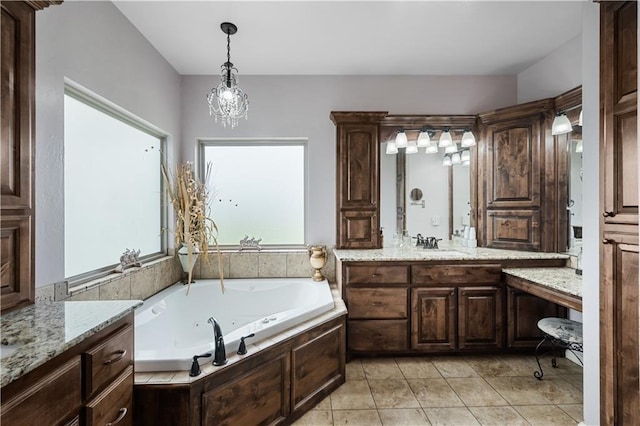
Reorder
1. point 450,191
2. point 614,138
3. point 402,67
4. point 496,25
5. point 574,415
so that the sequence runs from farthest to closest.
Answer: point 450,191, point 402,67, point 496,25, point 574,415, point 614,138

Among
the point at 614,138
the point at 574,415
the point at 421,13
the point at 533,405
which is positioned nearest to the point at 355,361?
the point at 533,405

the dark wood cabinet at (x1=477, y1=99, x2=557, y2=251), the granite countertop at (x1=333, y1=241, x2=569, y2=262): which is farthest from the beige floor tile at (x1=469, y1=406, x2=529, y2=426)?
the dark wood cabinet at (x1=477, y1=99, x2=557, y2=251)

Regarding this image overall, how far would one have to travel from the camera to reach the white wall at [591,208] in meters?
1.59

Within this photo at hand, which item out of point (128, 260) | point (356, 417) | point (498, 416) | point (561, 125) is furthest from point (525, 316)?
point (128, 260)

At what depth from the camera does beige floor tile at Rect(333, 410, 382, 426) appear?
6.16 ft

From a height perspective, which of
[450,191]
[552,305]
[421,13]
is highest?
[421,13]

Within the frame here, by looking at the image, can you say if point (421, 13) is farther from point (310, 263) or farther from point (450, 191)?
point (310, 263)

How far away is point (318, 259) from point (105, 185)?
5.95 feet

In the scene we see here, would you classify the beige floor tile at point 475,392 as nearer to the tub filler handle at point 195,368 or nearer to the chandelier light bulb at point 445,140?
the tub filler handle at point 195,368

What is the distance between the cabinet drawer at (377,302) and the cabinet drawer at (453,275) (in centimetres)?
20

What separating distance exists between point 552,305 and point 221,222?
125 inches

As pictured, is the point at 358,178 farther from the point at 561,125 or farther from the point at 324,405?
the point at 324,405

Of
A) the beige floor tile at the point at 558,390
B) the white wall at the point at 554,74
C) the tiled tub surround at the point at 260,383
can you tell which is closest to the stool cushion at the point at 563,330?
the beige floor tile at the point at 558,390

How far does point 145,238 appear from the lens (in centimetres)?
267
